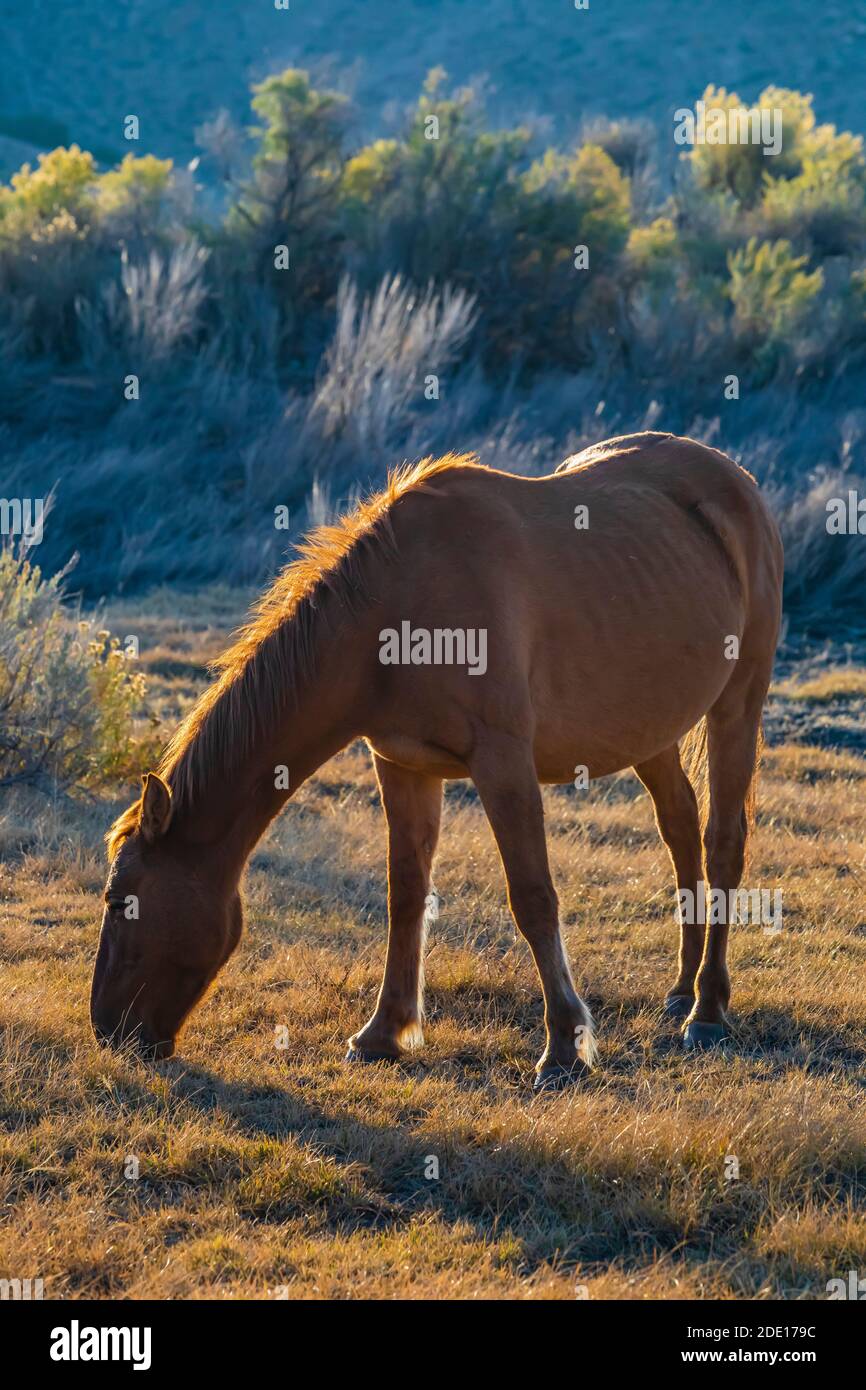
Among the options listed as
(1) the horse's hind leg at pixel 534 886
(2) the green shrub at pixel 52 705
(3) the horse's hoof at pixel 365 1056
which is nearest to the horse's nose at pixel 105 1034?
(3) the horse's hoof at pixel 365 1056

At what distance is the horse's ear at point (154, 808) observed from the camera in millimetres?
4320

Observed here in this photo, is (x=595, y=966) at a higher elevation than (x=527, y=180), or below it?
below

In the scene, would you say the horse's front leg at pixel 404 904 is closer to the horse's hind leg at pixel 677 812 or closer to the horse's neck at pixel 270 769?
the horse's neck at pixel 270 769

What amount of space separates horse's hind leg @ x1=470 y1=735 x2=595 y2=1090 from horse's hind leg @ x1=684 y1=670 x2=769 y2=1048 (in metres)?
0.82

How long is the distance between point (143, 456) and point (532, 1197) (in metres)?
14.9

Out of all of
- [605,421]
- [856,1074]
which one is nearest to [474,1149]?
[856,1074]

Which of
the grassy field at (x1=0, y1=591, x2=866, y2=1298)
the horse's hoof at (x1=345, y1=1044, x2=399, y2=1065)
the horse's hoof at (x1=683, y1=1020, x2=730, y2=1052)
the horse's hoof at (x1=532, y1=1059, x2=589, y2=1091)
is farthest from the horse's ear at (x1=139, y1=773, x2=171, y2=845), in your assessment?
the horse's hoof at (x1=683, y1=1020, x2=730, y2=1052)

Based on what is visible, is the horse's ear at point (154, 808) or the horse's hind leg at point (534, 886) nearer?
the horse's ear at point (154, 808)

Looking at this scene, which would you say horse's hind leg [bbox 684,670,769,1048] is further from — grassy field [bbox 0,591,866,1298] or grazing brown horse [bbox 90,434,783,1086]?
grassy field [bbox 0,591,866,1298]

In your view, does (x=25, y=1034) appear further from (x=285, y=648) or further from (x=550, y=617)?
(x=550, y=617)

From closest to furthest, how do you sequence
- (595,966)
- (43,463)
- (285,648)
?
(285,648) → (595,966) → (43,463)

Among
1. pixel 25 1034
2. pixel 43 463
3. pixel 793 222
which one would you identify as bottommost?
pixel 25 1034

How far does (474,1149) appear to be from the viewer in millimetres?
4105

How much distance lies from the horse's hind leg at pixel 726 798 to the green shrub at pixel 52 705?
407cm
